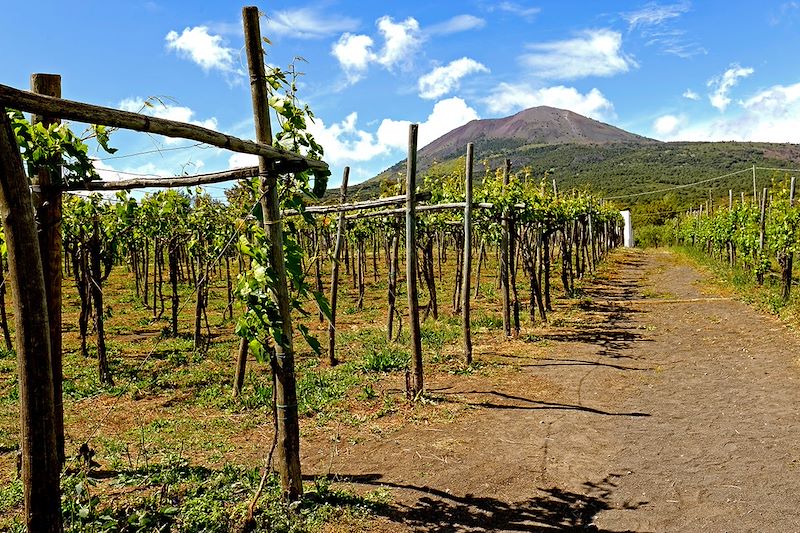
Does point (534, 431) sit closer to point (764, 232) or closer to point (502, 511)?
point (502, 511)

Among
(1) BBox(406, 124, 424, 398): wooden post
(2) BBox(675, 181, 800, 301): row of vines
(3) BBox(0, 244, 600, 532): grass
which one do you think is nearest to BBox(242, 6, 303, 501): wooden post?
(3) BBox(0, 244, 600, 532): grass

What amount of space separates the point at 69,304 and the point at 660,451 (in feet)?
60.3

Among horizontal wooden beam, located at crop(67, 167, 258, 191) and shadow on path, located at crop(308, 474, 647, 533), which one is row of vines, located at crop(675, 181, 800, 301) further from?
horizontal wooden beam, located at crop(67, 167, 258, 191)

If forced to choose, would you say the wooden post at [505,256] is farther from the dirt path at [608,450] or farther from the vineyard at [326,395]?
the dirt path at [608,450]

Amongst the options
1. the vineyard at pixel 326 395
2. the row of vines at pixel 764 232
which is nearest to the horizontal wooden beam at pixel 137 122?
the vineyard at pixel 326 395

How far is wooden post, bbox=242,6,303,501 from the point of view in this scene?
4281 millimetres

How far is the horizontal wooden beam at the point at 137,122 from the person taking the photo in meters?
2.42

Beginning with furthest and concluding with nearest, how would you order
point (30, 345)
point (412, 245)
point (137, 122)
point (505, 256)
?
point (505, 256) → point (412, 245) → point (137, 122) → point (30, 345)

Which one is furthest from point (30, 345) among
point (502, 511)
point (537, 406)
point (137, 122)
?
point (537, 406)

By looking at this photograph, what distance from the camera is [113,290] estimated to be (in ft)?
75.5

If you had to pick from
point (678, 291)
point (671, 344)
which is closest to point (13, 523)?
point (671, 344)

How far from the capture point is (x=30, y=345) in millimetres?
2537

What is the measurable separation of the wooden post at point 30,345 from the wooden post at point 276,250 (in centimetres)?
177

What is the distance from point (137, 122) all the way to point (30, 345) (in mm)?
1288
